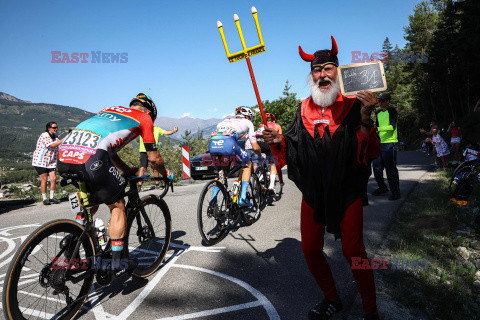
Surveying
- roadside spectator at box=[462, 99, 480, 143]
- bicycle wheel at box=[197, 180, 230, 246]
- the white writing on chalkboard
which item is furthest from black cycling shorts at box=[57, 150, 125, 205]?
roadside spectator at box=[462, 99, 480, 143]

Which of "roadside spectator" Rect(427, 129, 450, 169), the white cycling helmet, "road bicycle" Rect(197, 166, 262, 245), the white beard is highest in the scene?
the white cycling helmet

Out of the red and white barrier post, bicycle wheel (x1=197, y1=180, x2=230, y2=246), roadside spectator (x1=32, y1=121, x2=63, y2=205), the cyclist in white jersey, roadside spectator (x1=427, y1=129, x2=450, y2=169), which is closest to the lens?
bicycle wheel (x1=197, y1=180, x2=230, y2=246)

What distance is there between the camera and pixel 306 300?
270 cm

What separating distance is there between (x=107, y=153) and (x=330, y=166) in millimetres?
1986

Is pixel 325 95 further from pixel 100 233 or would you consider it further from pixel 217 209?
pixel 217 209

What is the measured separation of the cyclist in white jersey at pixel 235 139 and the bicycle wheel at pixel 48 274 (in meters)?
2.08

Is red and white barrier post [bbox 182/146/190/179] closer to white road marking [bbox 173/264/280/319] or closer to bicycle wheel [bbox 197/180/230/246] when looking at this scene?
bicycle wheel [bbox 197/180/230/246]

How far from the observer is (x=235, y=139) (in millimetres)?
4496

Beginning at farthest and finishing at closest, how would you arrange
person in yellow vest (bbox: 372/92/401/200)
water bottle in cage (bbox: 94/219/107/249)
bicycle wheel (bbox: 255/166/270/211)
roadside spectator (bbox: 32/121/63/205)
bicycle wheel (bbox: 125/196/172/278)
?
roadside spectator (bbox: 32/121/63/205)
person in yellow vest (bbox: 372/92/401/200)
bicycle wheel (bbox: 255/166/270/211)
bicycle wheel (bbox: 125/196/172/278)
water bottle in cage (bbox: 94/219/107/249)

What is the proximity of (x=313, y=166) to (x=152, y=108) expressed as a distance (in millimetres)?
1941

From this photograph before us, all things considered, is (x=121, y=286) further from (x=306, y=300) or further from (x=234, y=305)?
(x=306, y=300)

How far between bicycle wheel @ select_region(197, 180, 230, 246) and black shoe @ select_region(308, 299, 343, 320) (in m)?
2.08

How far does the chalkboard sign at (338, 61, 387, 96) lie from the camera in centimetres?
196

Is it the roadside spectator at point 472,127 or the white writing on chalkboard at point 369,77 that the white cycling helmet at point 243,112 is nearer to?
the white writing on chalkboard at point 369,77
